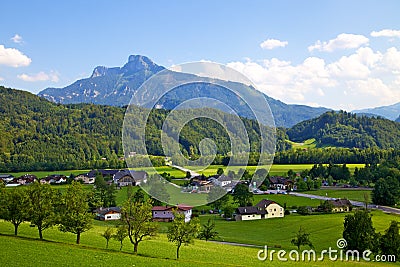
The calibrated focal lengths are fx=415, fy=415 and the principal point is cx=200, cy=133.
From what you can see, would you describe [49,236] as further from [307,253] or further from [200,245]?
[307,253]

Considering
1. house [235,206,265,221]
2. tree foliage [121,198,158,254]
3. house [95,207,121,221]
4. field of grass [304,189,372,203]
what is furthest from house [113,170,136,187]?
tree foliage [121,198,158,254]

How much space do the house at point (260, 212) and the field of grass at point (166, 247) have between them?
4.62 meters

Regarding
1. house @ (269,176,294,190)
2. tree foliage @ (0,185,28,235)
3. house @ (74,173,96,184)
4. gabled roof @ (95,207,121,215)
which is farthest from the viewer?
house @ (74,173,96,184)

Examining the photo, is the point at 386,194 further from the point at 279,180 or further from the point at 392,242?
the point at 392,242

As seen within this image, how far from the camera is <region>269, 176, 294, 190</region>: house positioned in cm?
9912

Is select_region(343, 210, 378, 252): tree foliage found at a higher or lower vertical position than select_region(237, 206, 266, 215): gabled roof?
higher

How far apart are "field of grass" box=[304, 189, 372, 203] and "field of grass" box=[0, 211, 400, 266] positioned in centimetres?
2292

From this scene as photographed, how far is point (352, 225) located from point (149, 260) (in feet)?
64.7

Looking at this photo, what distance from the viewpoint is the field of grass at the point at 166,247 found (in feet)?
82.3

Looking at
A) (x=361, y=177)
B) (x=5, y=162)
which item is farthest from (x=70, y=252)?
(x=5, y=162)

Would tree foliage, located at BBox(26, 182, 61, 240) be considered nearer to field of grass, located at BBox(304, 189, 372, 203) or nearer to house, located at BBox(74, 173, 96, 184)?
field of grass, located at BBox(304, 189, 372, 203)

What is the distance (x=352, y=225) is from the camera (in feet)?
123

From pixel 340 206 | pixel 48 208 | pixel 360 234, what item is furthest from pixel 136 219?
pixel 340 206

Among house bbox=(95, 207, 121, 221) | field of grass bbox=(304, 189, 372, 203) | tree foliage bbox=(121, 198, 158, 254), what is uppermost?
tree foliage bbox=(121, 198, 158, 254)
